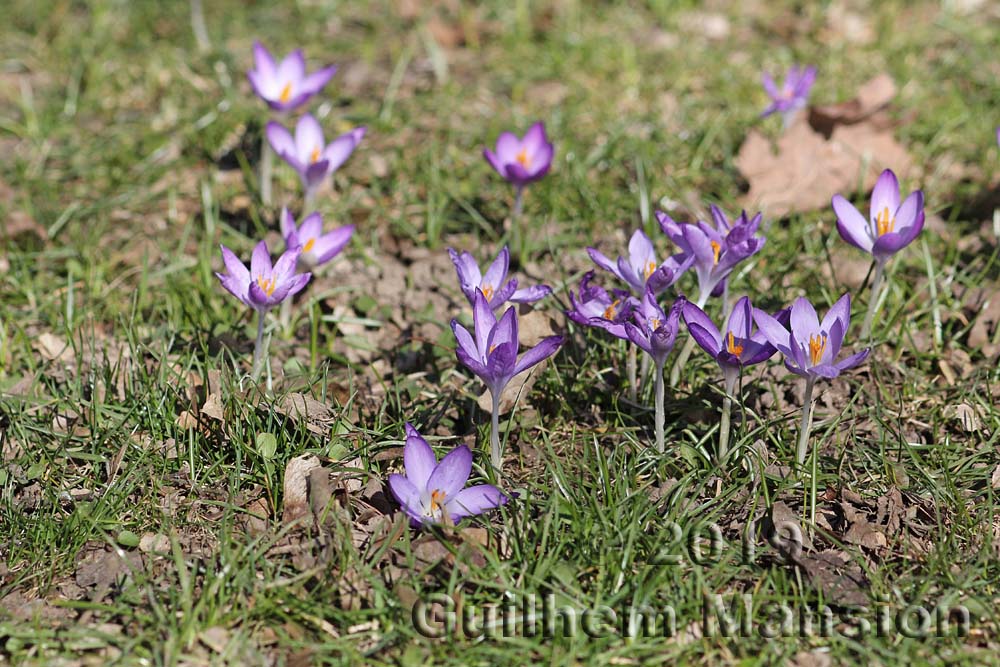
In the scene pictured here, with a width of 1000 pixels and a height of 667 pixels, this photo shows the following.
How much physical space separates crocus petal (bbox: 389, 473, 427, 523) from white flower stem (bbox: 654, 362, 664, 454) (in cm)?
63

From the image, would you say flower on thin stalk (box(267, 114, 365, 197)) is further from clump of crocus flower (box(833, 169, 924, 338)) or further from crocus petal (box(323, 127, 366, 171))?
clump of crocus flower (box(833, 169, 924, 338))

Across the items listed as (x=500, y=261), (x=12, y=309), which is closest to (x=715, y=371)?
(x=500, y=261)

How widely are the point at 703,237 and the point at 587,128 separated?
1.75m

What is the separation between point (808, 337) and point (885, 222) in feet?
1.94

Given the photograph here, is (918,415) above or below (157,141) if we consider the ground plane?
below

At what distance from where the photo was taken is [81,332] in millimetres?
3191

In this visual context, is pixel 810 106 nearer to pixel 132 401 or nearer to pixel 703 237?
pixel 703 237

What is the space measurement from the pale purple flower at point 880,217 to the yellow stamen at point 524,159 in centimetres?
106

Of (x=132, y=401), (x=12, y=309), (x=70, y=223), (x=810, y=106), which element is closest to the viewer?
(x=132, y=401)

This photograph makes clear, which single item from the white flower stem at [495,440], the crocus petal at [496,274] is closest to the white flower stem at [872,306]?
the crocus petal at [496,274]

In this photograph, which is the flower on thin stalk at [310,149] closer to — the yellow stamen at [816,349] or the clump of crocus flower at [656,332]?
the clump of crocus flower at [656,332]

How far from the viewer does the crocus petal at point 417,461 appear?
8.20ft

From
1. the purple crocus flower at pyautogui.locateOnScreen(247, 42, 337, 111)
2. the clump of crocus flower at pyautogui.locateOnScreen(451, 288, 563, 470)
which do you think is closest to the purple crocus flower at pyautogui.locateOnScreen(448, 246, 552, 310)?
the clump of crocus flower at pyautogui.locateOnScreen(451, 288, 563, 470)

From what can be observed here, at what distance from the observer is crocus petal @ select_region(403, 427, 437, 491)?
250cm
